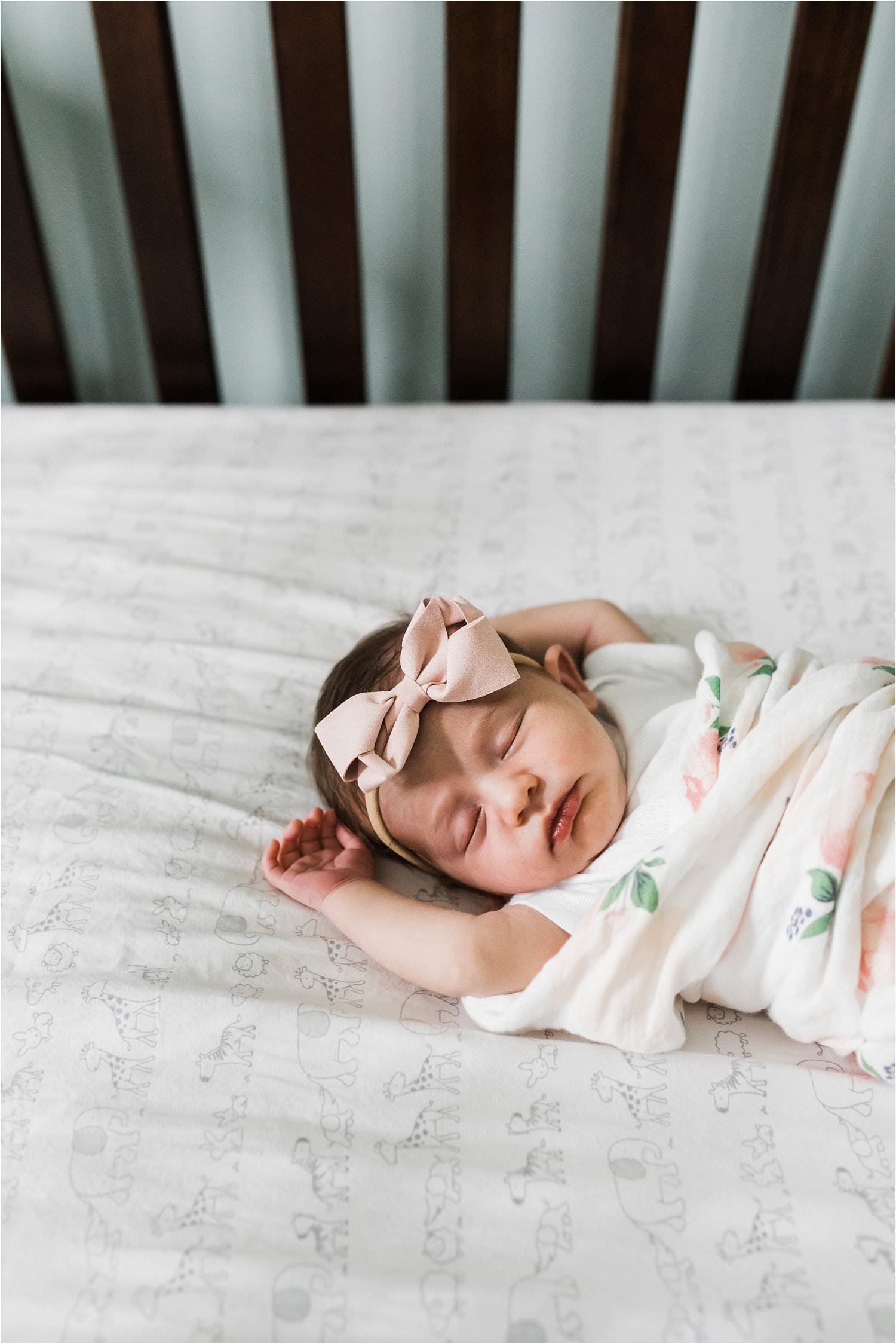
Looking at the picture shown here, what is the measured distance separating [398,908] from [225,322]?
114 centimetres

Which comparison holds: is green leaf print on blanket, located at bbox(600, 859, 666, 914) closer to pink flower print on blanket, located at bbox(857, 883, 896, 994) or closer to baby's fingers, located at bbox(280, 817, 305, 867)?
pink flower print on blanket, located at bbox(857, 883, 896, 994)

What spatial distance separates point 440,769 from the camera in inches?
34.6

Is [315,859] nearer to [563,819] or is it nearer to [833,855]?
[563,819]

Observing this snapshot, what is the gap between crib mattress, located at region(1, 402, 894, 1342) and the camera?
0.62 m

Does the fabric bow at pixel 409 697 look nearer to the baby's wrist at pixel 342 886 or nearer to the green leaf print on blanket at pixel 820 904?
the baby's wrist at pixel 342 886

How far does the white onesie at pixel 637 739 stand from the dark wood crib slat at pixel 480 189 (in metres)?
0.62

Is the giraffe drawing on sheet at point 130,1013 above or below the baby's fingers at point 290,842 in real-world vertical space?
above

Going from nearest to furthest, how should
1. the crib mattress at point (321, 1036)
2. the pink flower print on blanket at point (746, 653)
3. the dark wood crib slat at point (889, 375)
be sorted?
the crib mattress at point (321, 1036), the pink flower print on blanket at point (746, 653), the dark wood crib slat at point (889, 375)

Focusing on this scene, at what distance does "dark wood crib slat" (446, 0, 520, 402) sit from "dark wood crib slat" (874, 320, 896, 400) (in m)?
0.55

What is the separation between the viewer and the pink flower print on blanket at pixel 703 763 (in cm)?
84

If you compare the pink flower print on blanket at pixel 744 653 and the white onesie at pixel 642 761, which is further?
the pink flower print on blanket at pixel 744 653

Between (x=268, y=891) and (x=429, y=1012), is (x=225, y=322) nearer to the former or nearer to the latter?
(x=268, y=891)

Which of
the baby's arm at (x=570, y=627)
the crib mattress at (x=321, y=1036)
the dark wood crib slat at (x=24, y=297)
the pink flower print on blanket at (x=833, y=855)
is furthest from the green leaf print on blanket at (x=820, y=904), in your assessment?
the dark wood crib slat at (x=24, y=297)

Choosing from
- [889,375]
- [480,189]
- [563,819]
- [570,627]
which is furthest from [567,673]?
[889,375]
